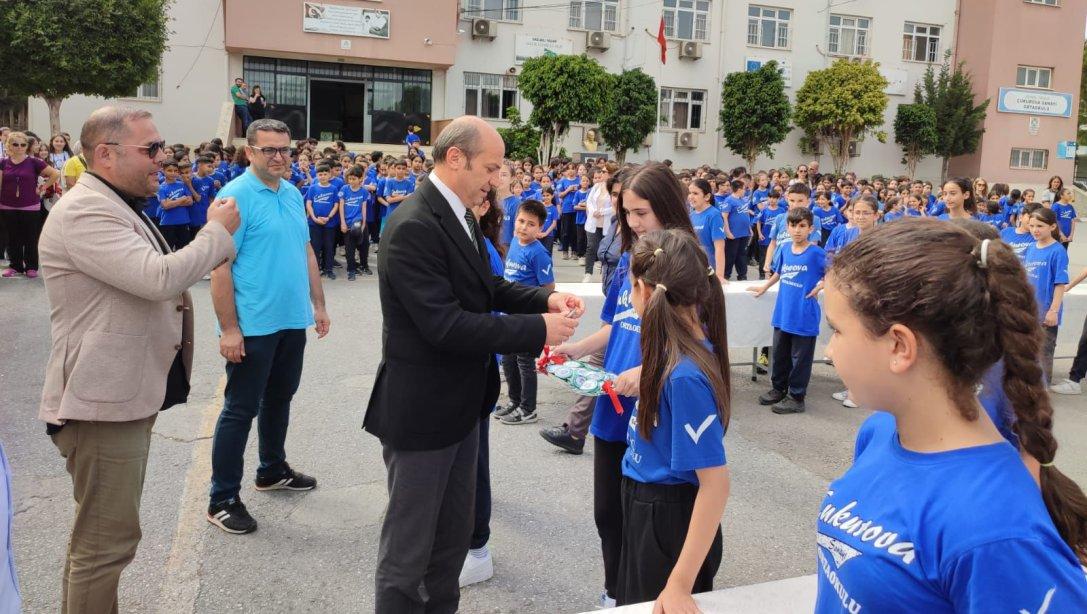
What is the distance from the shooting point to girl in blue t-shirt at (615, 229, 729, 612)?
230cm

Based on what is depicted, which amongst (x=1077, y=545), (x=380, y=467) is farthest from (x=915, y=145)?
(x=1077, y=545)

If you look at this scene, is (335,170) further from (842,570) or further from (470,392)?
(842,570)

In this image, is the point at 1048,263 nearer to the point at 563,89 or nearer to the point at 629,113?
the point at 563,89

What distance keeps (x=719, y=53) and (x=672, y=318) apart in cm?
3283

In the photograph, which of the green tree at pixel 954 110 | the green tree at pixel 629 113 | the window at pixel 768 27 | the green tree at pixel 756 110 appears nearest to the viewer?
the green tree at pixel 629 113

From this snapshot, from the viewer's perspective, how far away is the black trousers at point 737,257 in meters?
13.7

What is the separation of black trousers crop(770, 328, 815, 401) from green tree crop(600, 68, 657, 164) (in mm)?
22524

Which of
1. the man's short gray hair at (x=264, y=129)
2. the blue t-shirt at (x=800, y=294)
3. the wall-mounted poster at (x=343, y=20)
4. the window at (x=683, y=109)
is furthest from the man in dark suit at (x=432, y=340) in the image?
the window at (x=683, y=109)

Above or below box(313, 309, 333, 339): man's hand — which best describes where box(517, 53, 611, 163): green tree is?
above

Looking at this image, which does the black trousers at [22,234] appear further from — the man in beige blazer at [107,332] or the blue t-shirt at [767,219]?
the blue t-shirt at [767,219]

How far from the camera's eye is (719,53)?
3275 centimetres

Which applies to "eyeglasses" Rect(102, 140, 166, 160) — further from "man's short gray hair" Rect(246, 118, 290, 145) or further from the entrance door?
the entrance door

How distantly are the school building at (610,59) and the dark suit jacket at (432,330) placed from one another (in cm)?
2336

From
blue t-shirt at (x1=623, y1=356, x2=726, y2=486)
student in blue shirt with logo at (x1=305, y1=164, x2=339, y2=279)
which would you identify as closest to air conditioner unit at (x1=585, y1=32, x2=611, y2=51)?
student in blue shirt with logo at (x1=305, y1=164, x2=339, y2=279)
